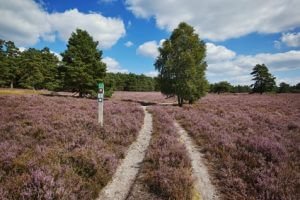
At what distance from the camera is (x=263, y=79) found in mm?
71562

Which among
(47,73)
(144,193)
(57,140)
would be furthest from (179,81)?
(47,73)

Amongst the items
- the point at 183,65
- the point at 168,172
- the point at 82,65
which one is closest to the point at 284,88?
the point at 183,65

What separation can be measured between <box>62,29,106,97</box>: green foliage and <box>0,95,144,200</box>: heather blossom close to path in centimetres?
1721

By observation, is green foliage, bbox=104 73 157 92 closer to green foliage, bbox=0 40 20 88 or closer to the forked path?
green foliage, bbox=0 40 20 88

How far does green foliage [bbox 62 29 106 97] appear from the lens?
29.4m

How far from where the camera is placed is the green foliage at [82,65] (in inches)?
1156

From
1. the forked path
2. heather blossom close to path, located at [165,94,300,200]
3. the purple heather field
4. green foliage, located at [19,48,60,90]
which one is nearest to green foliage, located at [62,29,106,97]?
the purple heather field

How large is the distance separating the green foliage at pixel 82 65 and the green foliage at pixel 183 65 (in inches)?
358

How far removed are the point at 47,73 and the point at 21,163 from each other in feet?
192

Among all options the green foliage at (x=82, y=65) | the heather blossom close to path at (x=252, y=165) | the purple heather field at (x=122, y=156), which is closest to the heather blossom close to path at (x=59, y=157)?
the purple heather field at (x=122, y=156)

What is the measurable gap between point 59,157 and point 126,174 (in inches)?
94.4

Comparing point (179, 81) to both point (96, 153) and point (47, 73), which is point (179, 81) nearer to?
point (96, 153)

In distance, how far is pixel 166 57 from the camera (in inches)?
1230

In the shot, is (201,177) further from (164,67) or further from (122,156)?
(164,67)
